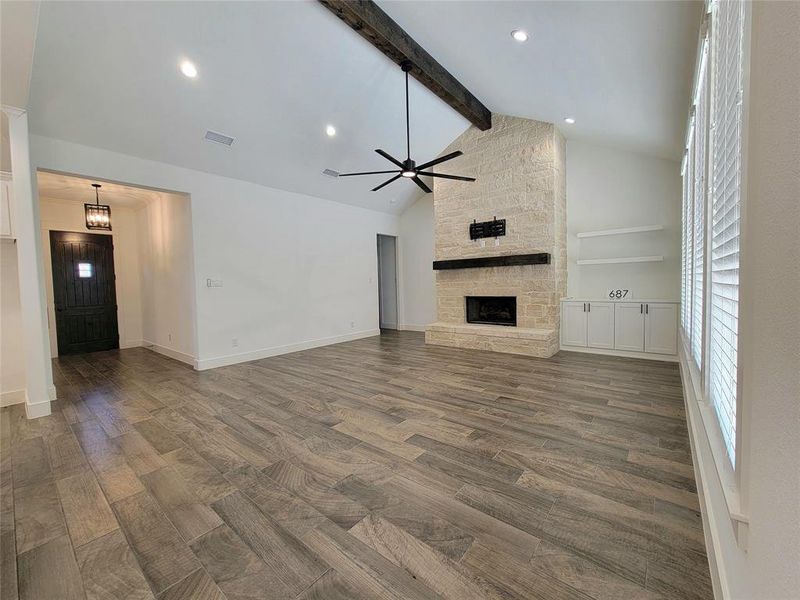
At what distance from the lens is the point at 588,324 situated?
5422 millimetres

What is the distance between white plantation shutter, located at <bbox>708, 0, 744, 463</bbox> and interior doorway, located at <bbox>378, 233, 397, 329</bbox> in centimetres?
728

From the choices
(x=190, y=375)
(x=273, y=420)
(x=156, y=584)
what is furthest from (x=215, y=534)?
(x=190, y=375)

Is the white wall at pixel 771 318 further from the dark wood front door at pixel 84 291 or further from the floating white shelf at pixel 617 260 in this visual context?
the dark wood front door at pixel 84 291

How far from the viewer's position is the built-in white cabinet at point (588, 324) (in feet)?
17.2

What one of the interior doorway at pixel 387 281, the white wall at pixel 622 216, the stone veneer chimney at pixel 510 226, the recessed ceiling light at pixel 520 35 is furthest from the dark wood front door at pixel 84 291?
the white wall at pixel 622 216

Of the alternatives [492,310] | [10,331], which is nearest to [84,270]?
[10,331]

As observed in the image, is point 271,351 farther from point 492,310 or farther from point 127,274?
point 127,274

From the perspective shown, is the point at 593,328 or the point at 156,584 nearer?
the point at 156,584

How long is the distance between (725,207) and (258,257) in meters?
5.76

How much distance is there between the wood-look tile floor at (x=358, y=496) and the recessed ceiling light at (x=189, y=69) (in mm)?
3547

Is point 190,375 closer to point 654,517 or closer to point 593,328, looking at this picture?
Answer: point 654,517

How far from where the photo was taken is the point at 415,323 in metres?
8.53

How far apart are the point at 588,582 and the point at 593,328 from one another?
15.3 ft

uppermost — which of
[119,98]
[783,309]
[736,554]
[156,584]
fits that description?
[119,98]
